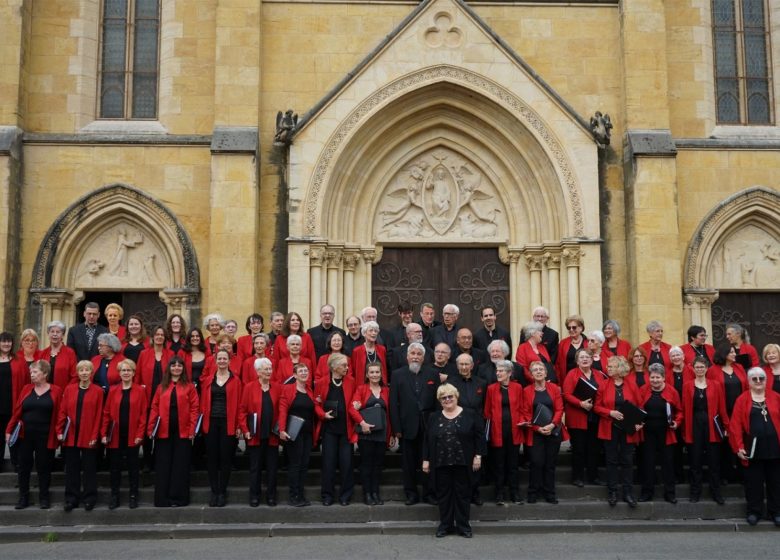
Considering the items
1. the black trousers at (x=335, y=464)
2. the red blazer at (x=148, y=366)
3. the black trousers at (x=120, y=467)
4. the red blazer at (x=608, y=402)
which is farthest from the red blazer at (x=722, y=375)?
the black trousers at (x=120, y=467)

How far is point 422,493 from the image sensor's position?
906cm

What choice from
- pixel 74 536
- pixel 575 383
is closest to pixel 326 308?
pixel 575 383

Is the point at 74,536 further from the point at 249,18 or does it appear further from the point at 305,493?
the point at 249,18

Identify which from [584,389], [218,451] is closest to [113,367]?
[218,451]

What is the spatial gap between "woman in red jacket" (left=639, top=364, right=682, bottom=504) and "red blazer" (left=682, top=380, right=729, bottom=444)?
0.12 meters

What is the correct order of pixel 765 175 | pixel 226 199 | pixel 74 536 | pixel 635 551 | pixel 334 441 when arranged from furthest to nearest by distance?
pixel 765 175, pixel 226 199, pixel 334 441, pixel 74 536, pixel 635 551

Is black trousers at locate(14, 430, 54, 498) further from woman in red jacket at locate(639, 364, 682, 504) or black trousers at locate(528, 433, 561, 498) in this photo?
woman in red jacket at locate(639, 364, 682, 504)

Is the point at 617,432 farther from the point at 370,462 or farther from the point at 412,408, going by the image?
the point at 370,462

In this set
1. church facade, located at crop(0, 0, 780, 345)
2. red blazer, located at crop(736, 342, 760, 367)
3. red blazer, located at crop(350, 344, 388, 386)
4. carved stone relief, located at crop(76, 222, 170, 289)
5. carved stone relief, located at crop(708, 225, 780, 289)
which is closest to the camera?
red blazer, located at crop(350, 344, 388, 386)

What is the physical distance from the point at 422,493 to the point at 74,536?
12.2ft

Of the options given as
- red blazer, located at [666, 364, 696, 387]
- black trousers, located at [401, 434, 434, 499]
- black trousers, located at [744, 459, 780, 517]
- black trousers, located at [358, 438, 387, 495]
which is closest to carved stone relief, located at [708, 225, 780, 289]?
red blazer, located at [666, 364, 696, 387]

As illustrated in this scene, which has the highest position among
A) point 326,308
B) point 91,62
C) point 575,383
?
point 91,62

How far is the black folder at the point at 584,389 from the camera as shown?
360 inches

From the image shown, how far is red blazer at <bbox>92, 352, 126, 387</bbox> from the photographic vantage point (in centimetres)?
906
